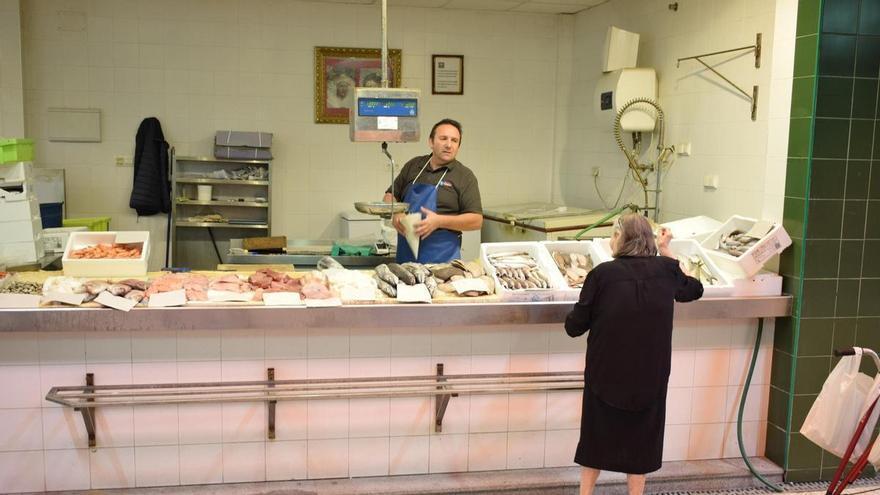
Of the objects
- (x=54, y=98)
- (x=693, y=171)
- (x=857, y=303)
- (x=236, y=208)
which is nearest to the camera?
(x=857, y=303)

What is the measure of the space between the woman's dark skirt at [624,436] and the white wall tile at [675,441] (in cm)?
86

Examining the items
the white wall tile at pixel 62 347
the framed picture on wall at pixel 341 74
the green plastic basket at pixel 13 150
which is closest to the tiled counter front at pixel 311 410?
the white wall tile at pixel 62 347

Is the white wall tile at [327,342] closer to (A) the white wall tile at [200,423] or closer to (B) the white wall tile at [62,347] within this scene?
(A) the white wall tile at [200,423]

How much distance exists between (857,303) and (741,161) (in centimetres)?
145

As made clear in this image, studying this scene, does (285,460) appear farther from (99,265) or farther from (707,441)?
(707,441)

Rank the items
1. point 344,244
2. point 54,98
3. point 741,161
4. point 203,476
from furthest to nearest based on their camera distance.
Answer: point 54,98
point 344,244
point 741,161
point 203,476

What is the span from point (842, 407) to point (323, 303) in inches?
85.6

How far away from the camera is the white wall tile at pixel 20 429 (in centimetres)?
352

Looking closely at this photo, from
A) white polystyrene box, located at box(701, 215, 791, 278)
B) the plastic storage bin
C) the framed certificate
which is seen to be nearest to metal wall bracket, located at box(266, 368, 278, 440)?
white polystyrene box, located at box(701, 215, 791, 278)

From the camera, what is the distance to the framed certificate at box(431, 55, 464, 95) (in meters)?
7.98

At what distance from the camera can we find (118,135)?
295 inches

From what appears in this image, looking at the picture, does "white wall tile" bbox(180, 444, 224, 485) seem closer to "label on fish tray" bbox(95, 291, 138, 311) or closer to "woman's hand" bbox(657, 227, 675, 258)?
"label on fish tray" bbox(95, 291, 138, 311)

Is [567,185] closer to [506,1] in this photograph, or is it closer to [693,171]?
[506,1]

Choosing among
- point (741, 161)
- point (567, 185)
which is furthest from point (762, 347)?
point (567, 185)
